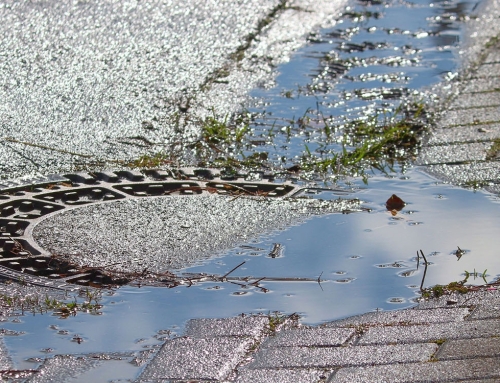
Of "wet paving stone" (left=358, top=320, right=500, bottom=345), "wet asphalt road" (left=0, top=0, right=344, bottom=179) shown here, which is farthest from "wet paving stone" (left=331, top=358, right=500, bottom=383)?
"wet asphalt road" (left=0, top=0, right=344, bottom=179)

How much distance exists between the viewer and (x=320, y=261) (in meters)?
3.61

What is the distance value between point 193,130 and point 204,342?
2317 millimetres

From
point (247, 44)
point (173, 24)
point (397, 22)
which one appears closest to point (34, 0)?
point (173, 24)

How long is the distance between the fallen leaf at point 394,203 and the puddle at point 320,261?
0.12 ft

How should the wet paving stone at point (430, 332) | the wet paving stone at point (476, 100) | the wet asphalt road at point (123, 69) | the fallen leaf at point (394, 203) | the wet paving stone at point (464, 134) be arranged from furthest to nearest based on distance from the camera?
the wet paving stone at point (476, 100)
the wet paving stone at point (464, 134)
the wet asphalt road at point (123, 69)
the fallen leaf at point (394, 203)
the wet paving stone at point (430, 332)

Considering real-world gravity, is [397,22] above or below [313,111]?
above

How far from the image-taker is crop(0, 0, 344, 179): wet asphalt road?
4.77m

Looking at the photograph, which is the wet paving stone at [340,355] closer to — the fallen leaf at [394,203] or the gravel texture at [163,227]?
the gravel texture at [163,227]

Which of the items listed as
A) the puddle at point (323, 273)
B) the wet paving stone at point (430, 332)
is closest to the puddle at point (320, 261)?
the puddle at point (323, 273)

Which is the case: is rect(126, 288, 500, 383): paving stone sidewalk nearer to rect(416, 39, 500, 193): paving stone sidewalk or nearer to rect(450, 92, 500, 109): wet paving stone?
rect(416, 39, 500, 193): paving stone sidewalk

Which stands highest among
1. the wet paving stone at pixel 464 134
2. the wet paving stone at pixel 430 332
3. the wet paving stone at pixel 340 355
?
the wet paving stone at pixel 464 134

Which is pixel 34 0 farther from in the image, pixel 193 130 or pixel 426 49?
pixel 426 49

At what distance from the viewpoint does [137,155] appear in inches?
184

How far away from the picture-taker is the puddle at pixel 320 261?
2.99 meters
